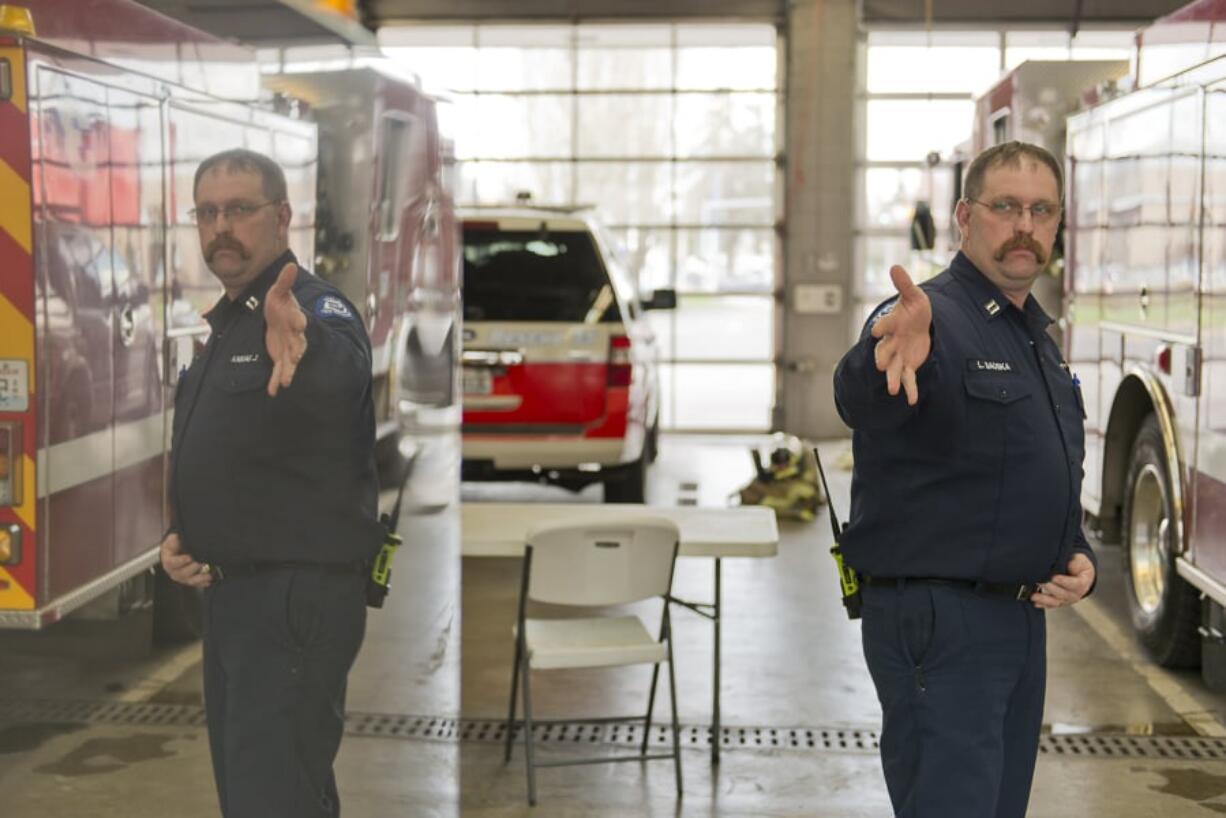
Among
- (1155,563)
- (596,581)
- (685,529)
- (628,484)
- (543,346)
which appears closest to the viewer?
(596,581)

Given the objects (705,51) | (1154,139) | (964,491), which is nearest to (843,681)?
(1154,139)

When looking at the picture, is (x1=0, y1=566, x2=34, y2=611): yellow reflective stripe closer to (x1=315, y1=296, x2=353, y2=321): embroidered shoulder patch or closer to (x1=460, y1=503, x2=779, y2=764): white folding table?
(x1=315, y1=296, x2=353, y2=321): embroidered shoulder patch

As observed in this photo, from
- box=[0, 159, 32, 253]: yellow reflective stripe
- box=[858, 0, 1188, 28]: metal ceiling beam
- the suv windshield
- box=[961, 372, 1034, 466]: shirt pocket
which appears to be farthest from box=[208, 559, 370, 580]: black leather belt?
box=[858, 0, 1188, 28]: metal ceiling beam

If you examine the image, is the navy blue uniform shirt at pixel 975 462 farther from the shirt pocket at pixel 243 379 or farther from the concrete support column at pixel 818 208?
the concrete support column at pixel 818 208

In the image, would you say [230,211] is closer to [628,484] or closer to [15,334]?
[15,334]

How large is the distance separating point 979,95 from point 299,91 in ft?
25.9

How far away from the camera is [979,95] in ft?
34.1

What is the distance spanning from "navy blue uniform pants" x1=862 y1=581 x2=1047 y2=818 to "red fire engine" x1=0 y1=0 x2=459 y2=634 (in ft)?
3.55

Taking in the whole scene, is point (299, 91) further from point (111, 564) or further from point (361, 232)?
point (111, 564)

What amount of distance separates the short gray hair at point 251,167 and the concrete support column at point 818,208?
1417cm

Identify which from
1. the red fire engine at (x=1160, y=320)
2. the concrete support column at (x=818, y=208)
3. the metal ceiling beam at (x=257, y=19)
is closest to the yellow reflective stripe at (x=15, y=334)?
the metal ceiling beam at (x=257, y=19)

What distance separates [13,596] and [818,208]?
1389 cm

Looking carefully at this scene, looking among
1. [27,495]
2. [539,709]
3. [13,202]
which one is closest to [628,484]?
[539,709]

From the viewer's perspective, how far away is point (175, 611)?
334cm
